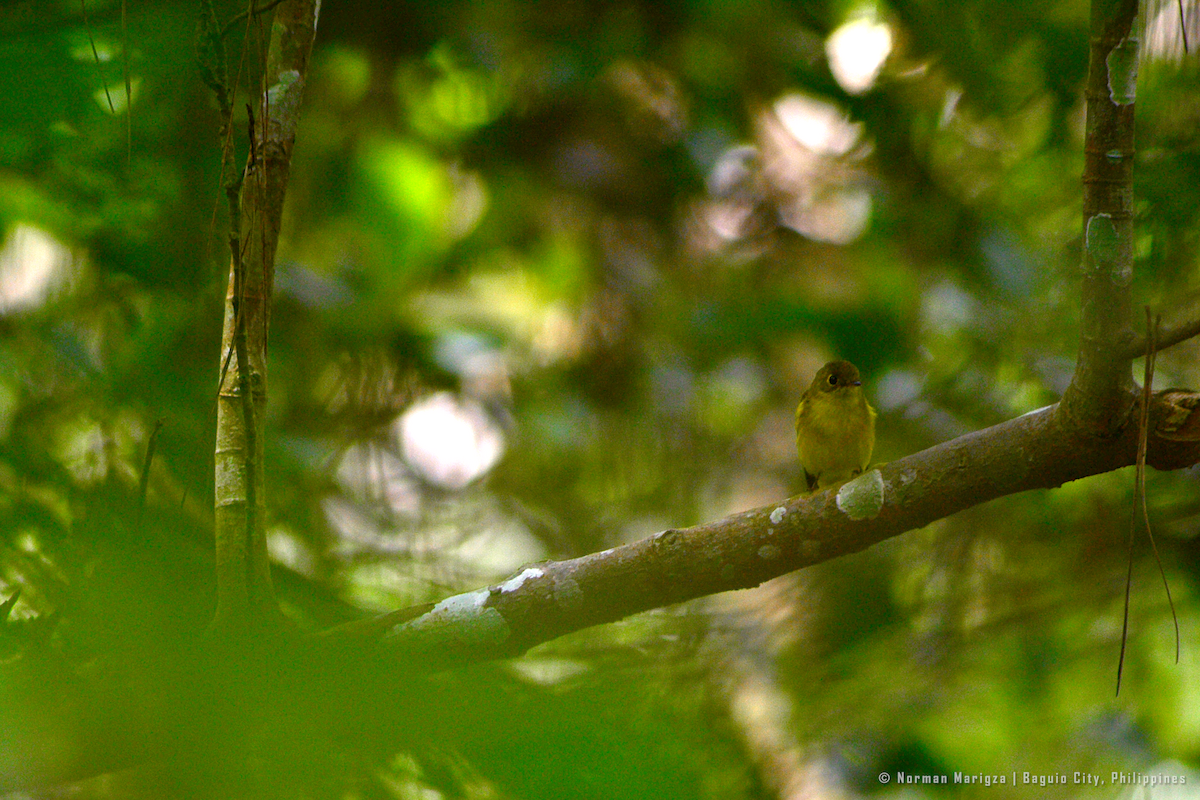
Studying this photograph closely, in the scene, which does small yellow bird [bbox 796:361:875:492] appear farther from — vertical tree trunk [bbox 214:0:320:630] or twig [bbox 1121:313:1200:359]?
vertical tree trunk [bbox 214:0:320:630]

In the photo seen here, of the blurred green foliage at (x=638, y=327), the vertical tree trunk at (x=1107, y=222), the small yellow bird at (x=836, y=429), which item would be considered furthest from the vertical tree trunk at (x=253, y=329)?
the small yellow bird at (x=836, y=429)

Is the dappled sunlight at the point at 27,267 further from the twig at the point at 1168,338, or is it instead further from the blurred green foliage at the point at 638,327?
the twig at the point at 1168,338

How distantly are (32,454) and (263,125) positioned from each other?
134 cm

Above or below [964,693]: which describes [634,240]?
above

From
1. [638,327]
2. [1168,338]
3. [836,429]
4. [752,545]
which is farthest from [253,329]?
[638,327]

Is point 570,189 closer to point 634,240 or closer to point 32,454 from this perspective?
point 634,240

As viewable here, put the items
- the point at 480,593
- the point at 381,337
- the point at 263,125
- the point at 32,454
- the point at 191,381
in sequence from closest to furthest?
the point at 263,125, the point at 480,593, the point at 32,454, the point at 191,381, the point at 381,337

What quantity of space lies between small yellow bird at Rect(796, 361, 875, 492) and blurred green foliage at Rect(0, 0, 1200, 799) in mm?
641

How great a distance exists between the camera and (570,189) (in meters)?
6.66

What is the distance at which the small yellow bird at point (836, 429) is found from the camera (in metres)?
3.70

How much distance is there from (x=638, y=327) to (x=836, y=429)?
9.07ft

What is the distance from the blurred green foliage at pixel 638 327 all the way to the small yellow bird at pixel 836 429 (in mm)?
641

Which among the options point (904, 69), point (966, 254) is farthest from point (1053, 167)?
point (904, 69)

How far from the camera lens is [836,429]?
12.2ft
